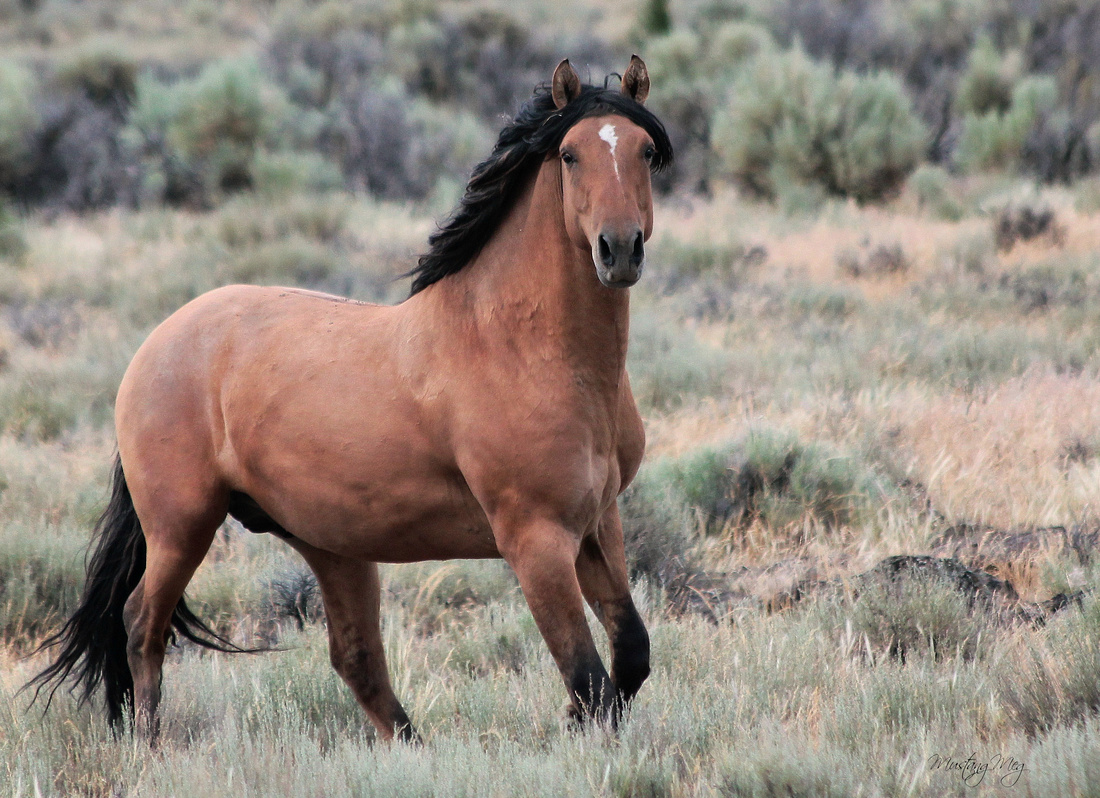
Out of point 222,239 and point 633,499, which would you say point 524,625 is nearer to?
point 633,499

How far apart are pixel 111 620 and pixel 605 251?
2.56 meters

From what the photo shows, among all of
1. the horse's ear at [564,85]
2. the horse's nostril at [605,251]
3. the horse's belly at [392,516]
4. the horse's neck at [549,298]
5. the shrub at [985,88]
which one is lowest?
the horse's belly at [392,516]

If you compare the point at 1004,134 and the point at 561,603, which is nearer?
the point at 561,603

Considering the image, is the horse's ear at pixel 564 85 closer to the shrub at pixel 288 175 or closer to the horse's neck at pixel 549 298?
the horse's neck at pixel 549 298

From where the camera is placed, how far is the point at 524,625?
15.9 feet

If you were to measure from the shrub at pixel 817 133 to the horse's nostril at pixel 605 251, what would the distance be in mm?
14924

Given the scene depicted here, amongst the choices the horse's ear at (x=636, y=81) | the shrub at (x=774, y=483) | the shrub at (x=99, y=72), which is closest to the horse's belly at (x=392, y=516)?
the horse's ear at (x=636, y=81)

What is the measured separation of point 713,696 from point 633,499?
2147mm

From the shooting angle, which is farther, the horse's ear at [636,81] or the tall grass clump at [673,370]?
the tall grass clump at [673,370]

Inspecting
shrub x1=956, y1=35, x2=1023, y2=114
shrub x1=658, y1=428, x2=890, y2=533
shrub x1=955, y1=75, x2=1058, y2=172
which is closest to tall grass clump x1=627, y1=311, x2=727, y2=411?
shrub x1=658, y1=428, x2=890, y2=533

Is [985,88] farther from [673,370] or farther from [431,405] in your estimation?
[431,405]

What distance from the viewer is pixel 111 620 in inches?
171

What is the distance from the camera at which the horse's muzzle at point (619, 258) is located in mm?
3051

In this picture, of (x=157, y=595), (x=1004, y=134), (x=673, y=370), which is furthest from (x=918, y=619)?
(x=1004, y=134)
